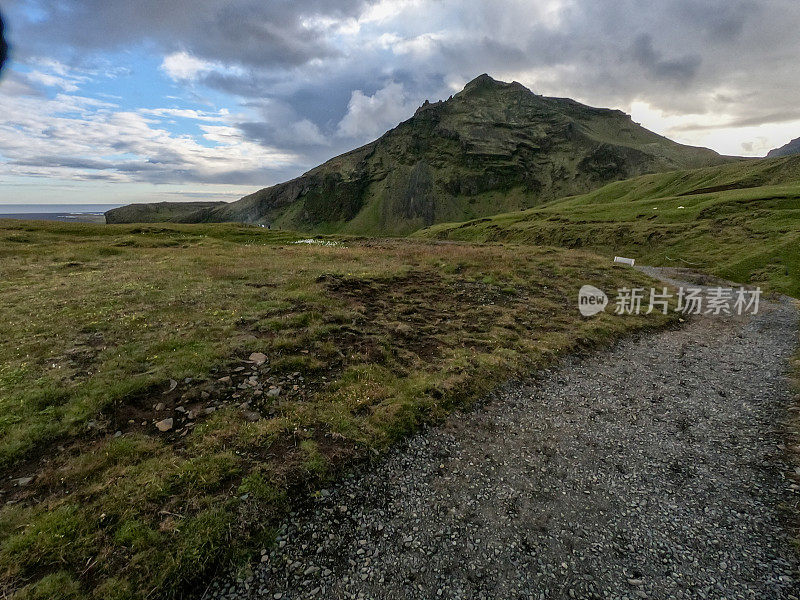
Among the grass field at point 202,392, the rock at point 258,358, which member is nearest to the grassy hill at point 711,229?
the grass field at point 202,392

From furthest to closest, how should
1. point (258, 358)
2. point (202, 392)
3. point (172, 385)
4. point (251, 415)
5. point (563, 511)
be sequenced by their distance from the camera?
point (258, 358) → point (172, 385) → point (202, 392) → point (251, 415) → point (563, 511)

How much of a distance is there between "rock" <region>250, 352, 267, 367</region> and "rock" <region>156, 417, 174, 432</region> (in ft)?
13.8

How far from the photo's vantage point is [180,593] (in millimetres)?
7129

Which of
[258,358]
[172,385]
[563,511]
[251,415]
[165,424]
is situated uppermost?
[258,358]

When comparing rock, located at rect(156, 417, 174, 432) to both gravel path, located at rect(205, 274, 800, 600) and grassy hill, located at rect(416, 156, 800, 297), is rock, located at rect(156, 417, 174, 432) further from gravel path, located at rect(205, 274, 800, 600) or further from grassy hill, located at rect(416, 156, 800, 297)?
grassy hill, located at rect(416, 156, 800, 297)

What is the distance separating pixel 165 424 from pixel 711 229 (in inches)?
3250

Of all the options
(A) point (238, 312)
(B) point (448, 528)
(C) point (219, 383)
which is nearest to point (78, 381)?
(C) point (219, 383)

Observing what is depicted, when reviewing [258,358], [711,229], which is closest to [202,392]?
[258,358]

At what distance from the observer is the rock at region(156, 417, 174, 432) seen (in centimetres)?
1125

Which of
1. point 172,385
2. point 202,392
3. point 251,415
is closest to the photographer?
point 251,415

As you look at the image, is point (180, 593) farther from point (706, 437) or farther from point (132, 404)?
point (706, 437)

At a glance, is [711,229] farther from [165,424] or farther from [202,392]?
[165,424]

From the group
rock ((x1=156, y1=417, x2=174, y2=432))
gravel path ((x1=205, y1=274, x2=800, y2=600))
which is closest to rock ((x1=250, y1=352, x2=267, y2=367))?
rock ((x1=156, y1=417, x2=174, y2=432))

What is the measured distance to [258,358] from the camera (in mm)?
15836
